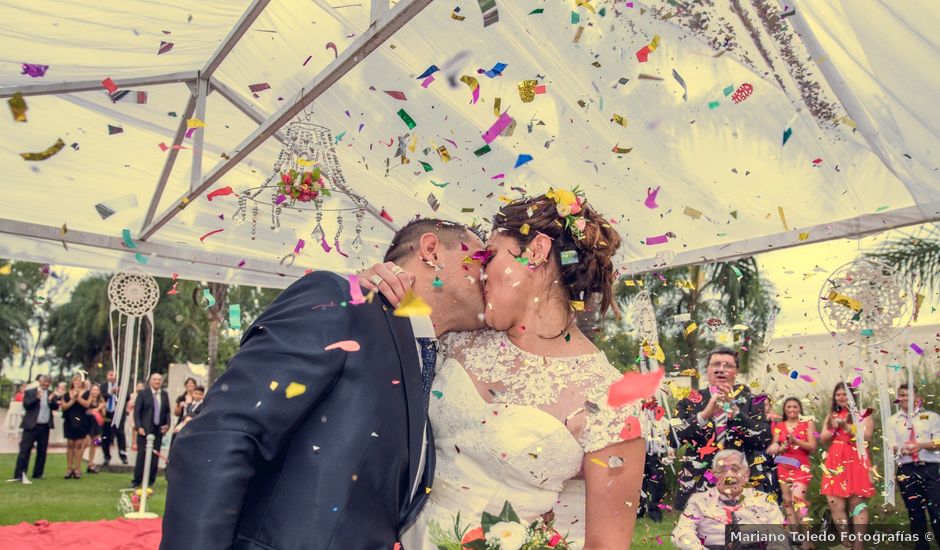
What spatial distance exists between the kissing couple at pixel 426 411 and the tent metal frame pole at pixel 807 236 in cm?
→ 206

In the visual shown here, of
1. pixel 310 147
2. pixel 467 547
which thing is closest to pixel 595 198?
pixel 310 147

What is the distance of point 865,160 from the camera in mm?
3623

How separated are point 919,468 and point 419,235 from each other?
19.9 ft

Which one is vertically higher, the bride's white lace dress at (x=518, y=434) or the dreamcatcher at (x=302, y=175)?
the dreamcatcher at (x=302, y=175)

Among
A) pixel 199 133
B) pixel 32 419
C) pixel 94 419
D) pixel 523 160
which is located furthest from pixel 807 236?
pixel 94 419

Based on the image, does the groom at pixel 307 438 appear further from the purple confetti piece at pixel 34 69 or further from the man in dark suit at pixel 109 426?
the man in dark suit at pixel 109 426

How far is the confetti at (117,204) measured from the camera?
6.36 meters

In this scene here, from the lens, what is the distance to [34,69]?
449 cm

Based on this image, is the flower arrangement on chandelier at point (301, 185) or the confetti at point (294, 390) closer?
the confetti at point (294, 390)

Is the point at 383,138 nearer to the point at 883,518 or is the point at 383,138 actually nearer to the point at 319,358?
the point at 319,358

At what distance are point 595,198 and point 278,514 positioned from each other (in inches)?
142

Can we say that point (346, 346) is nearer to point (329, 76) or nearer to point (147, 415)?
point (329, 76)

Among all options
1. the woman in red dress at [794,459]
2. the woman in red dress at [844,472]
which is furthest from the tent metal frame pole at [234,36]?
the woman in red dress at [844,472]

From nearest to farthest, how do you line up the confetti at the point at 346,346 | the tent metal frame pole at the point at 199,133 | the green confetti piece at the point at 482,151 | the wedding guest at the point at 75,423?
the confetti at the point at 346,346 < the green confetti piece at the point at 482,151 < the tent metal frame pole at the point at 199,133 < the wedding guest at the point at 75,423
